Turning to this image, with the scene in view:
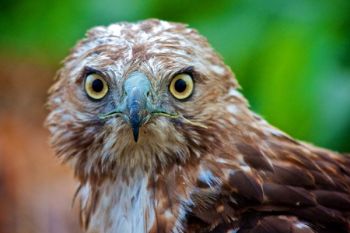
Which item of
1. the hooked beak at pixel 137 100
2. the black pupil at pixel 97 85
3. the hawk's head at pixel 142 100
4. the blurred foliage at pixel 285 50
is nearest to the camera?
the hooked beak at pixel 137 100

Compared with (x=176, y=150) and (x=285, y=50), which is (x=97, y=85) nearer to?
(x=176, y=150)

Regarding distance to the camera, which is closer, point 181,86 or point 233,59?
point 181,86

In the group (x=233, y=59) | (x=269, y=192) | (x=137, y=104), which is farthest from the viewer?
(x=233, y=59)

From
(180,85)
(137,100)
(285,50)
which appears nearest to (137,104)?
(137,100)

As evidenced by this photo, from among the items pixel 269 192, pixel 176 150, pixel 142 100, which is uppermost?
pixel 142 100

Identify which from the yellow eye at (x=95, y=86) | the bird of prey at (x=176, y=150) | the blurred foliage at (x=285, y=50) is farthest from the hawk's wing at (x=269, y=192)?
the blurred foliage at (x=285, y=50)

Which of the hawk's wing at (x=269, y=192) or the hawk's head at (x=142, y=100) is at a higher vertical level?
the hawk's head at (x=142, y=100)

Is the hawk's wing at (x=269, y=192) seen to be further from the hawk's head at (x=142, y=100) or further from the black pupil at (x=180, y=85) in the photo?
the black pupil at (x=180, y=85)

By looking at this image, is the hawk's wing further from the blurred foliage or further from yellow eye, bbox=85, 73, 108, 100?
the blurred foliage
